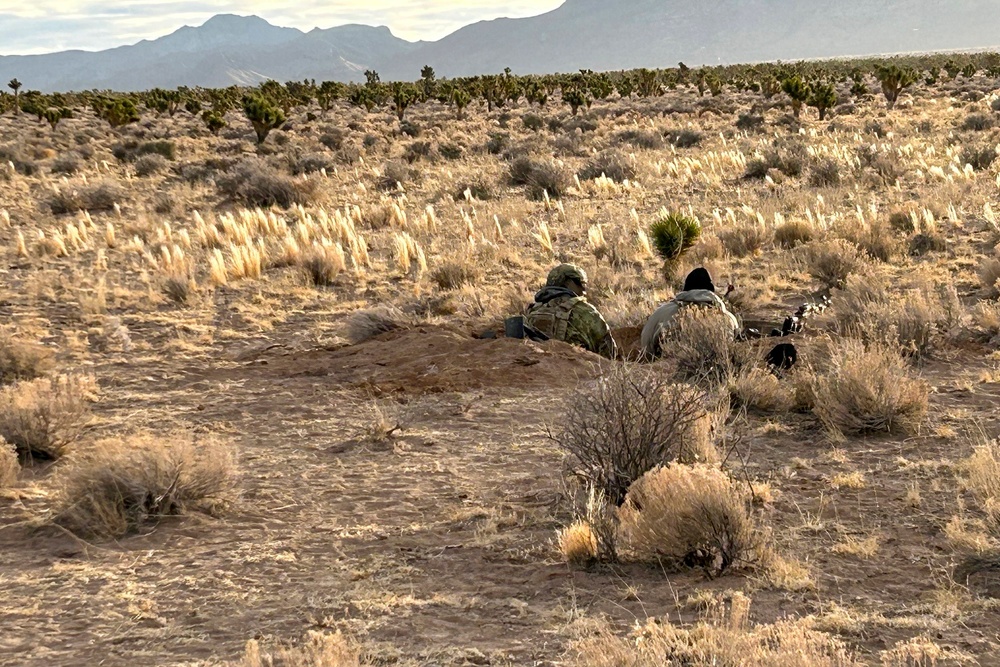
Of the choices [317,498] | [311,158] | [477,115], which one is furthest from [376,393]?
[477,115]

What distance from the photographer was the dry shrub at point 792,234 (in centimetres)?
1514

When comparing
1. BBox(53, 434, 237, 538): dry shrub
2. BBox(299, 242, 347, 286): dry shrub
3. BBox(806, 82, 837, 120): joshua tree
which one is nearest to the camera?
BBox(53, 434, 237, 538): dry shrub

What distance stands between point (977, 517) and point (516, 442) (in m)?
3.35

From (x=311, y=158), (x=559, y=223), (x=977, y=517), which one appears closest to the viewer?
(x=977, y=517)

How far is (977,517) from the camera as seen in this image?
553 cm

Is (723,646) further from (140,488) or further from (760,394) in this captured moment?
(760,394)

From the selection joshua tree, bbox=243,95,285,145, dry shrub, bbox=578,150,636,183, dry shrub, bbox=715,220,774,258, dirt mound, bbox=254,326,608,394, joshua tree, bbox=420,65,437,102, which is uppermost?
joshua tree, bbox=420,65,437,102

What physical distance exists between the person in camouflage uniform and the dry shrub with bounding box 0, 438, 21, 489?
520 centimetres

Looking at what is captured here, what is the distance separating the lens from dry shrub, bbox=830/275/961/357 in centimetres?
933

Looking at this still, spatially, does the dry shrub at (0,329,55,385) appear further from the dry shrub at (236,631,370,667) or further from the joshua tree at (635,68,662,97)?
the joshua tree at (635,68,662,97)

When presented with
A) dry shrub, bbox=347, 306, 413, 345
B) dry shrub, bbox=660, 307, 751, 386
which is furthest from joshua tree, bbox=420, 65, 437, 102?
dry shrub, bbox=660, 307, 751, 386

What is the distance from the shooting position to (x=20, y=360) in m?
9.72

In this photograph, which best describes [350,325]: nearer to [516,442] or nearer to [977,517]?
[516,442]

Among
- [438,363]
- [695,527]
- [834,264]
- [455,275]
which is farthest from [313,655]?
[834,264]
